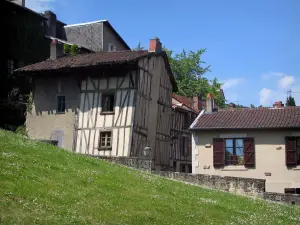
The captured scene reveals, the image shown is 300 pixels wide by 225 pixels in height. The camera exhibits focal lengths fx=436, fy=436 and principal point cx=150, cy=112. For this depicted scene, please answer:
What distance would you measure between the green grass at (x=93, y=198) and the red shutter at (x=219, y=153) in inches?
449

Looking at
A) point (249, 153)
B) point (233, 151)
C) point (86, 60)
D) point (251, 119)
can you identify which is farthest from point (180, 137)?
point (86, 60)

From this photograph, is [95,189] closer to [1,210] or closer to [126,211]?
[126,211]

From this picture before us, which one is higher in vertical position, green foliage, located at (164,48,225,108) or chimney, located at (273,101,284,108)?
green foliage, located at (164,48,225,108)

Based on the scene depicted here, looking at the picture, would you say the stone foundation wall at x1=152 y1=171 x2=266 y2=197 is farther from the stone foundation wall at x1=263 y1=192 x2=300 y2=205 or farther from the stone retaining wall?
the stone foundation wall at x1=263 y1=192 x2=300 y2=205

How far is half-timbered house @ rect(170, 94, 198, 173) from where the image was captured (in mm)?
39906

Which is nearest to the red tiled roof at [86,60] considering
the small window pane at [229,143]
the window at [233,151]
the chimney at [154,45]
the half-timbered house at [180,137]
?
the chimney at [154,45]

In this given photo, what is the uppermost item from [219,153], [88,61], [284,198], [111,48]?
[111,48]

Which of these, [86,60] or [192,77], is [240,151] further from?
[192,77]


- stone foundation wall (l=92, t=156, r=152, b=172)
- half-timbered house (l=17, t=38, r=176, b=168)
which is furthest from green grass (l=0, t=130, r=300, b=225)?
half-timbered house (l=17, t=38, r=176, b=168)

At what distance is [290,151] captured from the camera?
28.0 meters

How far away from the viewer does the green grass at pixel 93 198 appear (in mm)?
10156

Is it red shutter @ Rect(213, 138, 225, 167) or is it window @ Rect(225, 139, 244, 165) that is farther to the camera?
red shutter @ Rect(213, 138, 225, 167)

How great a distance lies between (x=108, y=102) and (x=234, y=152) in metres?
9.59

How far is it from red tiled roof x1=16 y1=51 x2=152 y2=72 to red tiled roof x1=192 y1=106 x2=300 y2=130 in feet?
21.8
